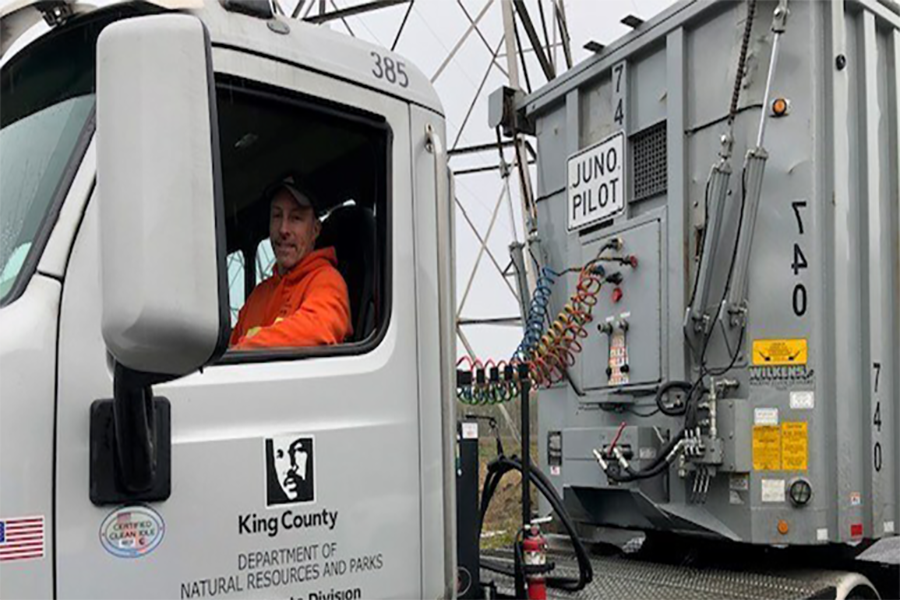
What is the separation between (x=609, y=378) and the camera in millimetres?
4457

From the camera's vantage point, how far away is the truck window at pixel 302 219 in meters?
2.40

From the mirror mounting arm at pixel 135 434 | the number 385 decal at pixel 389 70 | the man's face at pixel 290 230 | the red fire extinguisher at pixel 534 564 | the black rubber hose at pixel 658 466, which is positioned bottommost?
the red fire extinguisher at pixel 534 564

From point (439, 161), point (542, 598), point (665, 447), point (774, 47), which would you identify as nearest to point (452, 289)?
point (439, 161)

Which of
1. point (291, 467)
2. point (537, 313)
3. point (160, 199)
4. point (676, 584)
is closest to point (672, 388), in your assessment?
point (676, 584)

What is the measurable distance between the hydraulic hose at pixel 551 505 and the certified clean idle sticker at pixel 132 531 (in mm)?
1366

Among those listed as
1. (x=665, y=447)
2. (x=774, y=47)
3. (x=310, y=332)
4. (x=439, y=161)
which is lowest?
(x=665, y=447)

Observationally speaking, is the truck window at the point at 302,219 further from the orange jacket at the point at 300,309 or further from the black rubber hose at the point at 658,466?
the black rubber hose at the point at 658,466

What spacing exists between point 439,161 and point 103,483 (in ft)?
3.84

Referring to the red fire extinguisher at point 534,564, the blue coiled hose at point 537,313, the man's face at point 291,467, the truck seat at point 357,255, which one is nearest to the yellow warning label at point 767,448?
the blue coiled hose at point 537,313

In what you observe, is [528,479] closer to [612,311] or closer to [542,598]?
[542,598]

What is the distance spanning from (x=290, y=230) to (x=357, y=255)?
20 centimetres

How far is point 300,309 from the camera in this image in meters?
2.48

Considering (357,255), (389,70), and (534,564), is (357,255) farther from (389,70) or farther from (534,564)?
(534,564)

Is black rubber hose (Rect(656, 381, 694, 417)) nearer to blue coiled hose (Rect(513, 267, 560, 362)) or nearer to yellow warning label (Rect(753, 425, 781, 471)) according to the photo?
yellow warning label (Rect(753, 425, 781, 471))
